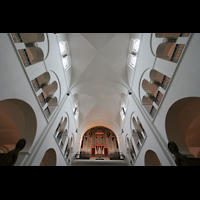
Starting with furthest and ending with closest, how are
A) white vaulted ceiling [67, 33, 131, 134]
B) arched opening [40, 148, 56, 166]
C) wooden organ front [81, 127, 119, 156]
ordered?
1. wooden organ front [81, 127, 119, 156]
2. white vaulted ceiling [67, 33, 131, 134]
3. arched opening [40, 148, 56, 166]

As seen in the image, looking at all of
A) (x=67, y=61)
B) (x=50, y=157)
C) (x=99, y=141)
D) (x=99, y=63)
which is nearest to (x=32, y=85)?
(x=50, y=157)

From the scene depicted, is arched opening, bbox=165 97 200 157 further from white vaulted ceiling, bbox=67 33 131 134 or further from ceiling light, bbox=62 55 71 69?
ceiling light, bbox=62 55 71 69

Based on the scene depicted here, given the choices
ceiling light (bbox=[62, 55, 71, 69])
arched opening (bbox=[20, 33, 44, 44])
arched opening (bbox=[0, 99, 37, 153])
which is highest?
ceiling light (bbox=[62, 55, 71, 69])

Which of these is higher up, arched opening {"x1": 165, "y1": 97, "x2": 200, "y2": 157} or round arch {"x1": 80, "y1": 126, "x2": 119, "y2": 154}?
round arch {"x1": 80, "y1": 126, "x2": 119, "y2": 154}

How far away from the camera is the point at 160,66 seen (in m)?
6.12

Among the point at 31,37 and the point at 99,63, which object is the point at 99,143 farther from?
the point at 31,37

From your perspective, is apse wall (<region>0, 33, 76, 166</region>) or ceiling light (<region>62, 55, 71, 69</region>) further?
ceiling light (<region>62, 55, 71, 69</region>)

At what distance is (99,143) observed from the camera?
1683 cm

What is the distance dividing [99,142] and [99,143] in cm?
17

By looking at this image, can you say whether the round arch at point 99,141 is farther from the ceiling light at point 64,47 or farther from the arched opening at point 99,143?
the ceiling light at point 64,47

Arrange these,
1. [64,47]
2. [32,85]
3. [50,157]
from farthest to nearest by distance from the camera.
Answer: [64,47] < [50,157] < [32,85]

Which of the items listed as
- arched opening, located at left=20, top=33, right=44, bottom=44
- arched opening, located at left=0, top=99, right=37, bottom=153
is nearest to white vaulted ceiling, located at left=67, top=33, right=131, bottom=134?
arched opening, located at left=20, top=33, right=44, bottom=44

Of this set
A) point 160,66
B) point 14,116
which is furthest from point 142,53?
point 14,116

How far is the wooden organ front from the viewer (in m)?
15.2
